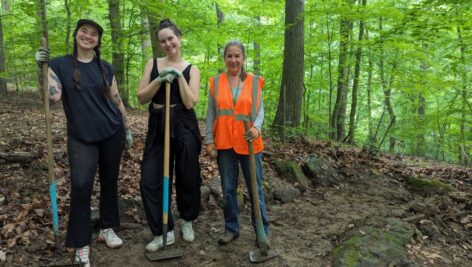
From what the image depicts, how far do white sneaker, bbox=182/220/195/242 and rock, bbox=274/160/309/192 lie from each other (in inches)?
112

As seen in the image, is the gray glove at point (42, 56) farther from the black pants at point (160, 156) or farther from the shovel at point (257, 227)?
the shovel at point (257, 227)

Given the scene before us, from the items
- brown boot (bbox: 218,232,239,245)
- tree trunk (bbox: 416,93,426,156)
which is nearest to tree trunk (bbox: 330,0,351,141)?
tree trunk (bbox: 416,93,426,156)

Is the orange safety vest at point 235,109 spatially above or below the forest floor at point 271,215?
above

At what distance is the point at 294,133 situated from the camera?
858cm

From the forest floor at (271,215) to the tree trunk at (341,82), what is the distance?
3.79 meters

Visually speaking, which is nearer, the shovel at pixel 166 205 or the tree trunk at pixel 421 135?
the shovel at pixel 166 205

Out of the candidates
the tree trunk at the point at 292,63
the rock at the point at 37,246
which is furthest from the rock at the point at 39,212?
the tree trunk at the point at 292,63

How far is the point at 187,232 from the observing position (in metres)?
4.23

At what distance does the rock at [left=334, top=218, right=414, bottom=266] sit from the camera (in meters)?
3.80

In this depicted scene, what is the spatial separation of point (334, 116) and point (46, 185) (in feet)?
36.9

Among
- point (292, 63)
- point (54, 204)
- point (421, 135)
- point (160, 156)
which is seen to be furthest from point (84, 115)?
point (421, 135)

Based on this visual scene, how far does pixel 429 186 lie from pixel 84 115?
6376 millimetres

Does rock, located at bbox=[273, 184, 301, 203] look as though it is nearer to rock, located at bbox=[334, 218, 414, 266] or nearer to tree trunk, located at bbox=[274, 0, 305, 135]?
rock, located at bbox=[334, 218, 414, 266]

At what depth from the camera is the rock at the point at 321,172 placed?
22.8 feet
